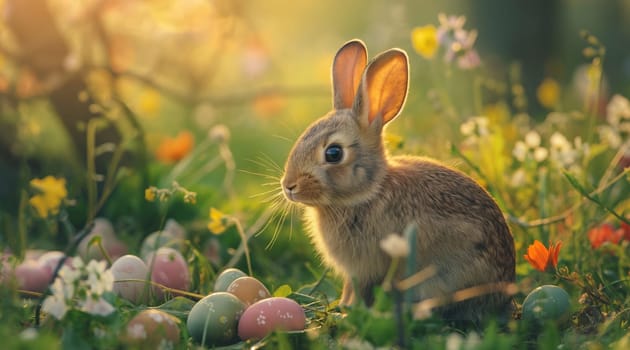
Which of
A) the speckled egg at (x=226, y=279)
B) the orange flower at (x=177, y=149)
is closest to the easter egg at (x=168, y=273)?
the speckled egg at (x=226, y=279)

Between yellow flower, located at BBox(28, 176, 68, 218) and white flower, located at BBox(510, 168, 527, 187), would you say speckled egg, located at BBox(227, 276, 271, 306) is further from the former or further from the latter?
white flower, located at BBox(510, 168, 527, 187)

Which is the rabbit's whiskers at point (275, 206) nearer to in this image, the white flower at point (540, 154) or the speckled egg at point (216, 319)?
the speckled egg at point (216, 319)

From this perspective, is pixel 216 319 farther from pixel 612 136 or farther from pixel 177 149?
pixel 177 149

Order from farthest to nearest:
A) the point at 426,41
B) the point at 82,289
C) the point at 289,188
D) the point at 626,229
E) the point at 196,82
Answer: the point at 196,82, the point at 426,41, the point at 626,229, the point at 289,188, the point at 82,289

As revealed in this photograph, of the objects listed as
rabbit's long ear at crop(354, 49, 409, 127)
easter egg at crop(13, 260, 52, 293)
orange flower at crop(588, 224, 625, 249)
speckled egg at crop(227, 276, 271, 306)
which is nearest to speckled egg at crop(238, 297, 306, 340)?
speckled egg at crop(227, 276, 271, 306)

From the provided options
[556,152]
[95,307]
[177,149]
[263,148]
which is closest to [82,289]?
→ [95,307]

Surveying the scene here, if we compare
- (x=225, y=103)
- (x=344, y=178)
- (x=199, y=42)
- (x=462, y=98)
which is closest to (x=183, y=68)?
(x=199, y=42)
